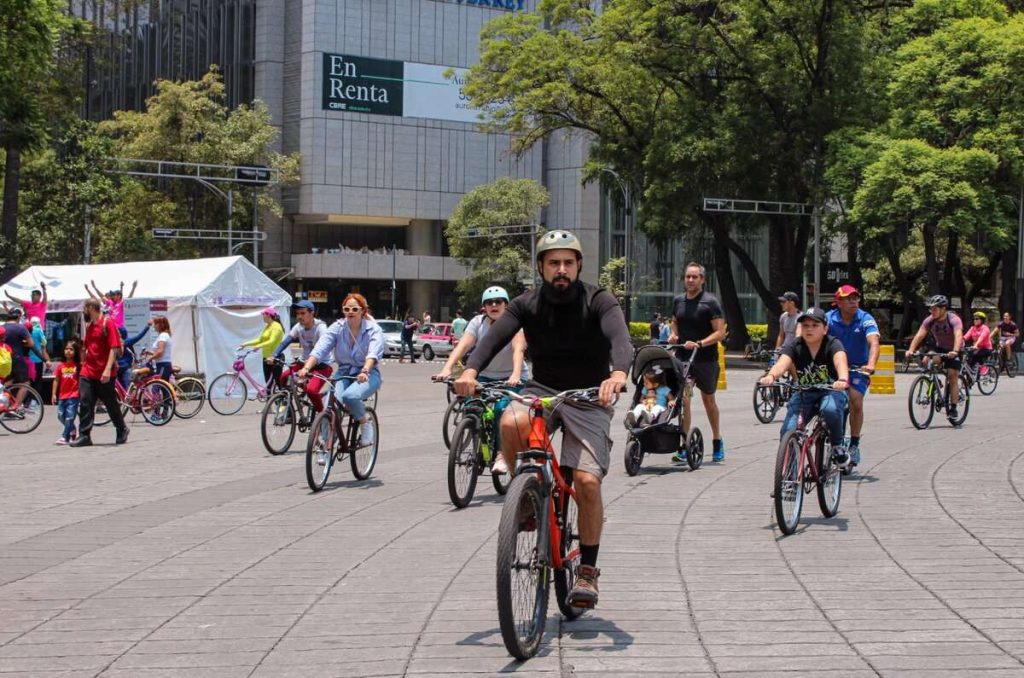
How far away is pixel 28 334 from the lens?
61.1ft

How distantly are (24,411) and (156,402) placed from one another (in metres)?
1.91

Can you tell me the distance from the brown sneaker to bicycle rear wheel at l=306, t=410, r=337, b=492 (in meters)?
5.13

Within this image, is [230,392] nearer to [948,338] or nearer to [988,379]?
[948,338]

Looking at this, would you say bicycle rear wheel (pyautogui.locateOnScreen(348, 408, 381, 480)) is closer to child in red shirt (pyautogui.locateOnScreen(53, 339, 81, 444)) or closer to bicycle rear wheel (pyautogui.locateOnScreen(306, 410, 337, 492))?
bicycle rear wheel (pyautogui.locateOnScreen(306, 410, 337, 492))

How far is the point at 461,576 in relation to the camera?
7.13 metres

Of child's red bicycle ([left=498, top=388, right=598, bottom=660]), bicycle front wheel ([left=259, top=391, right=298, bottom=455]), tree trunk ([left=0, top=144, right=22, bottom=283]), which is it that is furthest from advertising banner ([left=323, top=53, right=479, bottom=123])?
child's red bicycle ([left=498, top=388, right=598, bottom=660])

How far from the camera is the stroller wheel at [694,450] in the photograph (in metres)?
12.2

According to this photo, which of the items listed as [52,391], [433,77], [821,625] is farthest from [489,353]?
[433,77]

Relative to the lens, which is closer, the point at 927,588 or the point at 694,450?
the point at 927,588

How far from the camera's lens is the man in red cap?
11383 millimetres

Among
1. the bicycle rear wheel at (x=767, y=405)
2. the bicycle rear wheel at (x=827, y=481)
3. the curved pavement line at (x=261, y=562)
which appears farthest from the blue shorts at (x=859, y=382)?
the bicycle rear wheel at (x=767, y=405)

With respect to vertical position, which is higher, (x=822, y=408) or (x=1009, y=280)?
(x=1009, y=280)

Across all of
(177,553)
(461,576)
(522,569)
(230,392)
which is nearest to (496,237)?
(230,392)

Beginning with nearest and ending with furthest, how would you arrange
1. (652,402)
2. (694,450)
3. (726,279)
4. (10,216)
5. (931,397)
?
(652,402), (694,450), (931,397), (10,216), (726,279)
